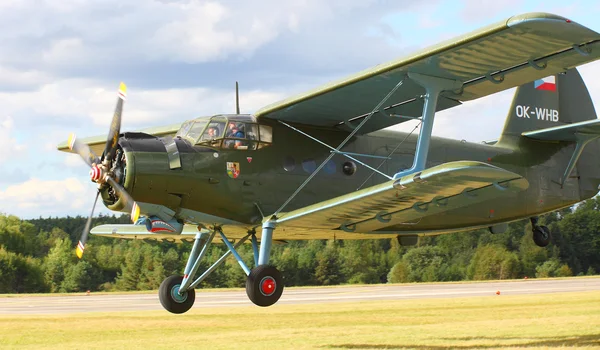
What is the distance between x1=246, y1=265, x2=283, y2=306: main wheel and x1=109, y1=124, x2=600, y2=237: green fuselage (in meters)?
1.34

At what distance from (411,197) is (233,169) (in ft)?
10.8

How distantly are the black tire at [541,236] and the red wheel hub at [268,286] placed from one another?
7.09m

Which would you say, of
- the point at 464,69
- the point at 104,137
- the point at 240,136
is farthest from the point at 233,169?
the point at 104,137

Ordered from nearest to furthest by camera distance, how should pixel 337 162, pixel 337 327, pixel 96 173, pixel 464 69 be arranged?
pixel 464 69
pixel 96 173
pixel 337 162
pixel 337 327

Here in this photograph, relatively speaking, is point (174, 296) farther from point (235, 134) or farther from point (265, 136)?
point (265, 136)

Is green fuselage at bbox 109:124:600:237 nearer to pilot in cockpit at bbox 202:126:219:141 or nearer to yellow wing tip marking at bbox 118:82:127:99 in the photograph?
pilot in cockpit at bbox 202:126:219:141

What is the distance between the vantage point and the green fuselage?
1298 centimetres

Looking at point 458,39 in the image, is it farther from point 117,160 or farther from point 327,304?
point 327,304

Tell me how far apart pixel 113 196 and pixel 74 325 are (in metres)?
11.1

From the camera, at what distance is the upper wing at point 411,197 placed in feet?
35.1

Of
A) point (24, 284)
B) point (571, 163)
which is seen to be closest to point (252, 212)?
point (571, 163)

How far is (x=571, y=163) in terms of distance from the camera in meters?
17.0

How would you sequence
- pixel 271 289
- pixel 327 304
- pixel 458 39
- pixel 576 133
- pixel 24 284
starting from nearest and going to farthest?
pixel 458 39
pixel 271 289
pixel 576 133
pixel 327 304
pixel 24 284

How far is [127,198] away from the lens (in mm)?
12602
